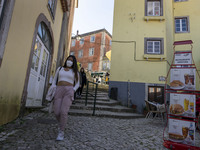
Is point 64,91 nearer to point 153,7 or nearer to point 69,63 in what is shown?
point 69,63

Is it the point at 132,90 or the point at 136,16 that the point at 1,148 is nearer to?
the point at 132,90

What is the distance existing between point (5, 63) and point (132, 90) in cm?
742

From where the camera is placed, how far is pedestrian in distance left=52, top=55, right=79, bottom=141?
285cm

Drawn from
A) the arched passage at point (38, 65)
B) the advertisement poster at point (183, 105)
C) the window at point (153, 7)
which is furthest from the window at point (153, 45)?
the advertisement poster at point (183, 105)

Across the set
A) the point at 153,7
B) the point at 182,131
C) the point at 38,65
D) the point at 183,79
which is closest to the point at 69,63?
the point at 183,79

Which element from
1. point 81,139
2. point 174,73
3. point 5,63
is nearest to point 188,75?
point 174,73

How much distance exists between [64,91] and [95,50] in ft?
81.9

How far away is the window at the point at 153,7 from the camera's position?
32.8ft

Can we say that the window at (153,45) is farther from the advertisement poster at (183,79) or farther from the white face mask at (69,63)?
the white face mask at (69,63)

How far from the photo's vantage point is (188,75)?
2.86 meters

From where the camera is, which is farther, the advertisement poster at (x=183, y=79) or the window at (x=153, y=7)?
the window at (x=153, y=7)

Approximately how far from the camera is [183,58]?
303 cm

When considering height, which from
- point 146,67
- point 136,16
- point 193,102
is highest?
point 136,16

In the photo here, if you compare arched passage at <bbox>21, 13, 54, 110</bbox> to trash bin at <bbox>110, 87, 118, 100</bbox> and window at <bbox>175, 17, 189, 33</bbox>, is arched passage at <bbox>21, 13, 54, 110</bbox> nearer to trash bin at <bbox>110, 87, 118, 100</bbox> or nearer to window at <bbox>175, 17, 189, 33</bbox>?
trash bin at <bbox>110, 87, 118, 100</bbox>
